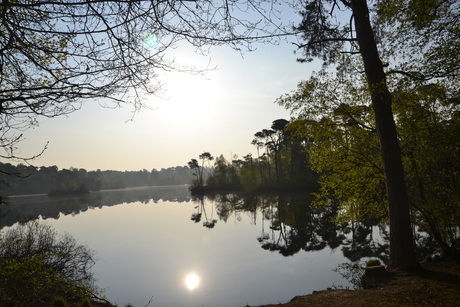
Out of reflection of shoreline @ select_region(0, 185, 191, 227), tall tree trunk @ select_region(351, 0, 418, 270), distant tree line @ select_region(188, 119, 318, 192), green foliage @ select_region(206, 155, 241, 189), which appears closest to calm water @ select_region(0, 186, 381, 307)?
tall tree trunk @ select_region(351, 0, 418, 270)

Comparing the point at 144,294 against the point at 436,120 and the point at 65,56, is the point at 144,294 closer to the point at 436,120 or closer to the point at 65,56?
the point at 65,56

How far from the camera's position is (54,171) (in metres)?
134

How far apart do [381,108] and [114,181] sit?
213587 millimetres

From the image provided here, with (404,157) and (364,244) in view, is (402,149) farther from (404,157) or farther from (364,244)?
(364,244)

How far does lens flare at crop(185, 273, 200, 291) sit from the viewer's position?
1078 centimetres

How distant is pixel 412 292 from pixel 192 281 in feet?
27.8

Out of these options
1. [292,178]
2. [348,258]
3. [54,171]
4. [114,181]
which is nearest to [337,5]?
[348,258]

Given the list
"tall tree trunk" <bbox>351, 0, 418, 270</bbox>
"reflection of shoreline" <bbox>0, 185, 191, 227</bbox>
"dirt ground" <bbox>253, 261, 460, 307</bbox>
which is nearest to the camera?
"dirt ground" <bbox>253, 261, 460, 307</bbox>

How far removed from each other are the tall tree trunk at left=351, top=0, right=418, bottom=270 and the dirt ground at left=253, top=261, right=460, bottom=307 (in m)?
0.54

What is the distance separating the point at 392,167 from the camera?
22.9ft

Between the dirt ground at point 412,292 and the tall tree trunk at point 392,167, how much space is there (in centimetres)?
54

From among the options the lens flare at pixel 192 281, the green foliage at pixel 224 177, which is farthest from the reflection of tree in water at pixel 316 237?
the green foliage at pixel 224 177

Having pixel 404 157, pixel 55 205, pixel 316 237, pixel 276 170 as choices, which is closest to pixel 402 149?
pixel 404 157

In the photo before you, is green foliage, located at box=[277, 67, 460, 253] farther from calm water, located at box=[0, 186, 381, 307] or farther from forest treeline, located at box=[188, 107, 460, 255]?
calm water, located at box=[0, 186, 381, 307]
